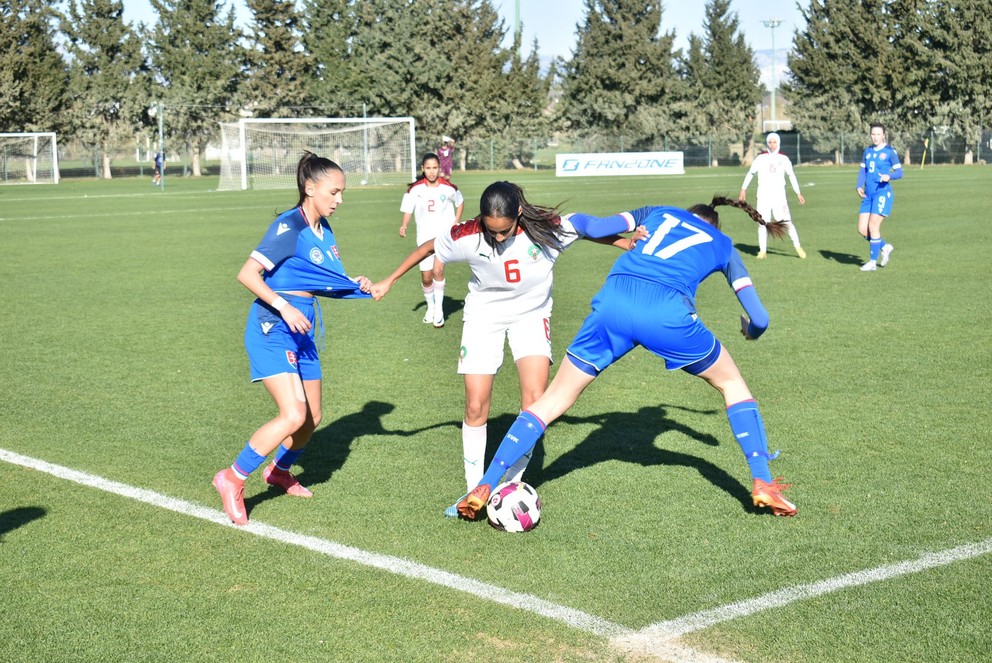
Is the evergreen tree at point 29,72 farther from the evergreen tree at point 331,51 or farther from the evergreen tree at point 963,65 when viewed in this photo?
the evergreen tree at point 963,65

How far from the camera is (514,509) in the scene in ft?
19.5

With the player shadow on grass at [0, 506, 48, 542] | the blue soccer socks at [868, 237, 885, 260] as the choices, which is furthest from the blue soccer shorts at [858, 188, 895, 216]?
the player shadow on grass at [0, 506, 48, 542]

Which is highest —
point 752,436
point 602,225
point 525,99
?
point 525,99

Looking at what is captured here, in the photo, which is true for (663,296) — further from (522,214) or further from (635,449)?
(635,449)

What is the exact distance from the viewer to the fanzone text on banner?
5502cm

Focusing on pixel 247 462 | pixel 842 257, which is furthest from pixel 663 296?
pixel 842 257

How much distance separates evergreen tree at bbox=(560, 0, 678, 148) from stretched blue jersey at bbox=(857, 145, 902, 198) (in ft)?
188

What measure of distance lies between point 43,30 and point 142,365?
216 feet

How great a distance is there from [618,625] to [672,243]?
2.10 metres

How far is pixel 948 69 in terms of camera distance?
220ft

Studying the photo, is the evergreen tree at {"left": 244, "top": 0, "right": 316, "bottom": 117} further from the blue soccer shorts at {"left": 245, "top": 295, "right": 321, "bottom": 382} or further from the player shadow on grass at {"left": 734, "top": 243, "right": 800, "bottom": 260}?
the blue soccer shorts at {"left": 245, "top": 295, "right": 321, "bottom": 382}

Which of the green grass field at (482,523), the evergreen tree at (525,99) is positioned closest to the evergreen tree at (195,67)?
the evergreen tree at (525,99)

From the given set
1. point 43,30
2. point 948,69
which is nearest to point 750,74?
point 948,69

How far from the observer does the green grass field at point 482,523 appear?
185 inches
